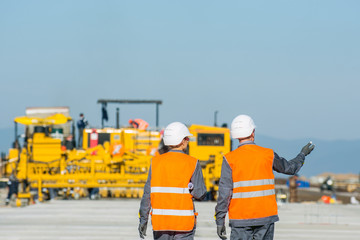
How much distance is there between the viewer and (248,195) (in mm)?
7508


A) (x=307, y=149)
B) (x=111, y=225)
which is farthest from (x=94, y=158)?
(x=307, y=149)

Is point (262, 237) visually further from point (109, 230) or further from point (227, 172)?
point (109, 230)

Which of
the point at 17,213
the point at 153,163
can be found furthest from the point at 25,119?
the point at 153,163

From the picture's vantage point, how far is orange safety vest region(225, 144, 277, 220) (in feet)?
24.6

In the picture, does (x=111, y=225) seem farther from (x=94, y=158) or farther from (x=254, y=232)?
(x=94, y=158)

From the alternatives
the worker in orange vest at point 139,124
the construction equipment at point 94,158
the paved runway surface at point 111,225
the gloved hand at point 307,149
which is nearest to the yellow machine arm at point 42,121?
the construction equipment at point 94,158

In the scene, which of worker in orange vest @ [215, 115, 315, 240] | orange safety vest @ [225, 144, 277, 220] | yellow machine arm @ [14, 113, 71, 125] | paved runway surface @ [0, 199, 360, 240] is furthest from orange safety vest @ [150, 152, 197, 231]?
yellow machine arm @ [14, 113, 71, 125]

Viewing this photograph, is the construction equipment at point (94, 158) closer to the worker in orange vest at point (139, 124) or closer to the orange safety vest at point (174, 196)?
the worker in orange vest at point (139, 124)

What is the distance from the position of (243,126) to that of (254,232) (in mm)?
992

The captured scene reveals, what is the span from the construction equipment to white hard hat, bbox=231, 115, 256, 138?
2039cm

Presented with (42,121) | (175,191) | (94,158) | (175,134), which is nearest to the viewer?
(175,191)

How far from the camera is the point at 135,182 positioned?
3039 centimetres

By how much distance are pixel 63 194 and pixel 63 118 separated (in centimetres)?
305

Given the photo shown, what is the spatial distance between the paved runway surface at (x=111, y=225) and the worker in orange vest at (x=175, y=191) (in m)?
6.52
